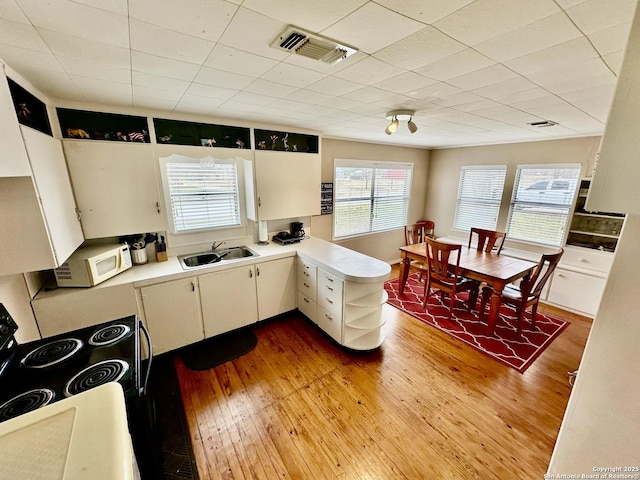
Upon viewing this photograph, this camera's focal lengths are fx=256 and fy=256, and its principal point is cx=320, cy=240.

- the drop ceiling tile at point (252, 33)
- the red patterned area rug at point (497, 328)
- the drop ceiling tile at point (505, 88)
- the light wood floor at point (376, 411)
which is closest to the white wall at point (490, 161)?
the red patterned area rug at point (497, 328)

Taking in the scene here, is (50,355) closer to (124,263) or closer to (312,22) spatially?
(124,263)

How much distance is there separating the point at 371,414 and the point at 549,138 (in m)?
4.24

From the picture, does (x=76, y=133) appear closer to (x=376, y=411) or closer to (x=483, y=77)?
(x=483, y=77)

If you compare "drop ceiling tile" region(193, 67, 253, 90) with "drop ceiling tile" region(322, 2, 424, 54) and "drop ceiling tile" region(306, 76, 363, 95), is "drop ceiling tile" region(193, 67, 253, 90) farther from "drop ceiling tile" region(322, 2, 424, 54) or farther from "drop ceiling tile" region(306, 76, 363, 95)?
"drop ceiling tile" region(322, 2, 424, 54)

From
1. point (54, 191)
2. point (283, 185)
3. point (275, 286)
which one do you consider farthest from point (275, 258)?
point (54, 191)

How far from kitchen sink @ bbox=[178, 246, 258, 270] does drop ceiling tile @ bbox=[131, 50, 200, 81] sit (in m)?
1.68

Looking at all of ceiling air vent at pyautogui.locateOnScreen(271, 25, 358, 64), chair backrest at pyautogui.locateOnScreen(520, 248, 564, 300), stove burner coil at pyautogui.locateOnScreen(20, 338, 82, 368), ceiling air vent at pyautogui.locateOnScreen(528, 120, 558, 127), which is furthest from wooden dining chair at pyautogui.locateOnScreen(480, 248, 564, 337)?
stove burner coil at pyautogui.locateOnScreen(20, 338, 82, 368)

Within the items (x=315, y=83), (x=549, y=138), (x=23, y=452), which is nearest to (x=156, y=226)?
(x=315, y=83)

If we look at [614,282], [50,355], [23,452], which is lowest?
[50,355]

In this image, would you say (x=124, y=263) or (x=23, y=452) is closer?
(x=23, y=452)

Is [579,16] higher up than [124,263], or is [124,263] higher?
[579,16]

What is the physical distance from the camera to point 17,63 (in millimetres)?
1317

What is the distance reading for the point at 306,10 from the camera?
925mm

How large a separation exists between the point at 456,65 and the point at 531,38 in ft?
1.09
